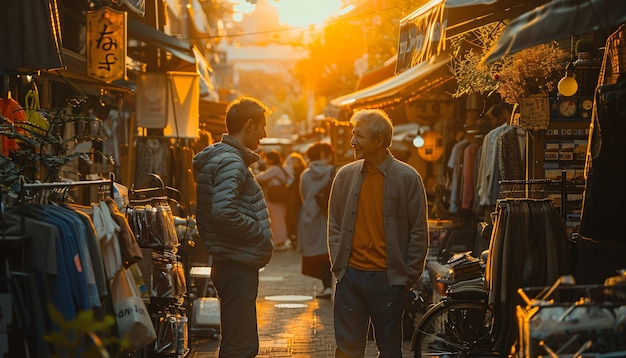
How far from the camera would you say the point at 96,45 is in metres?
12.9

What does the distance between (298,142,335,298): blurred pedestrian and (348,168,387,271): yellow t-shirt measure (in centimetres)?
724

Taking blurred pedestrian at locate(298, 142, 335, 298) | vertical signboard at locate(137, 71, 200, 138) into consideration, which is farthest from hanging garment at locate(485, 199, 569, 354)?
vertical signboard at locate(137, 71, 200, 138)

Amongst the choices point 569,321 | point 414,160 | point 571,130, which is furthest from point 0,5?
point 414,160

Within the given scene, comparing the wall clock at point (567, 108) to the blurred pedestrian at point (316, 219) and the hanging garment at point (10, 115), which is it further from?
the blurred pedestrian at point (316, 219)

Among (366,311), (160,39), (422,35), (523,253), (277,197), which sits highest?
(160,39)

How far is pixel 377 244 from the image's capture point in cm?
717

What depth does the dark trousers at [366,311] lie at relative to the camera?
7.11 meters

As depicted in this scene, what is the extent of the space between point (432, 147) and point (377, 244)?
1253 cm

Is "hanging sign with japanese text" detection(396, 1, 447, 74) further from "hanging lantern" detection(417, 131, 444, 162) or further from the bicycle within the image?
"hanging lantern" detection(417, 131, 444, 162)

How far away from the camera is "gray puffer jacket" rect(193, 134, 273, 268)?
7.11 meters

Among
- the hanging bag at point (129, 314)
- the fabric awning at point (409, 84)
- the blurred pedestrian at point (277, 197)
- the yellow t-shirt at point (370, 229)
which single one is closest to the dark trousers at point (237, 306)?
the yellow t-shirt at point (370, 229)

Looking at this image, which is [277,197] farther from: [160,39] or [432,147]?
[160,39]

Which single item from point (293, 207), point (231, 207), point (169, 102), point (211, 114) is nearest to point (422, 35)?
point (231, 207)

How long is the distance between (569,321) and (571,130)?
558 centimetres
